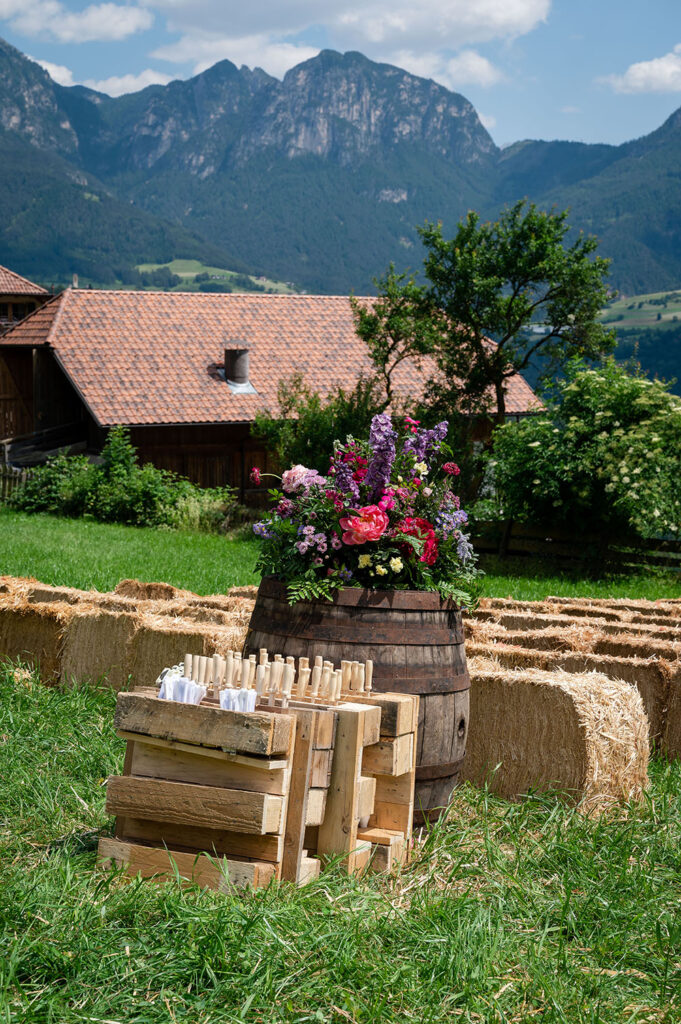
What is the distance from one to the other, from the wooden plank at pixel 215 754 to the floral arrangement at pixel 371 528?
0.96 metres

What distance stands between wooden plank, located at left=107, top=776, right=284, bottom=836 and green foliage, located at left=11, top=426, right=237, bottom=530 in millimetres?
21122

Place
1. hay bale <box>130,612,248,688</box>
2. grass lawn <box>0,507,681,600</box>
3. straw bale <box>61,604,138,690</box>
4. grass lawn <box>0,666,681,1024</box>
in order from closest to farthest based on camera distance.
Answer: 1. grass lawn <box>0,666,681,1024</box>
2. hay bale <box>130,612,248,688</box>
3. straw bale <box>61,604,138,690</box>
4. grass lawn <box>0,507,681,600</box>

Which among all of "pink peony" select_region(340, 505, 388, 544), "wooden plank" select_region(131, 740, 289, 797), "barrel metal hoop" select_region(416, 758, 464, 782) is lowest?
"barrel metal hoop" select_region(416, 758, 464, 782)

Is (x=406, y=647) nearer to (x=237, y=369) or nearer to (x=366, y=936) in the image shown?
(x=366, y=936)

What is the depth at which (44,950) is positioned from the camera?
11.0 feet

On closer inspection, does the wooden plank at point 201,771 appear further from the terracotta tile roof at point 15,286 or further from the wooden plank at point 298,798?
the terracotta tile roof at point 15,286

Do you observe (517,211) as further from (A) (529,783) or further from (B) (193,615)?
(A) (529,783)

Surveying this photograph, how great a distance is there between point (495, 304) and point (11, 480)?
528 inches

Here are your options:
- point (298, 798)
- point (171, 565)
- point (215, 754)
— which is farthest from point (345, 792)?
point (171, 565)

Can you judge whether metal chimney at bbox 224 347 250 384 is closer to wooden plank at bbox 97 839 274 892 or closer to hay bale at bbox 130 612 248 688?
hay bale at bbox 130 612 248 688

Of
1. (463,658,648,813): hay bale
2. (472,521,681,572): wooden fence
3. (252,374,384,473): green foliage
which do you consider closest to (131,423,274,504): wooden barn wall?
(252,374,384,473): green foliage

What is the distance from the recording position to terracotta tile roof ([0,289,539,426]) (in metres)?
30.3

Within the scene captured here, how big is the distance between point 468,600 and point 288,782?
141 centimetres

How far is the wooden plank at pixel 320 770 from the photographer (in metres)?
4.02
